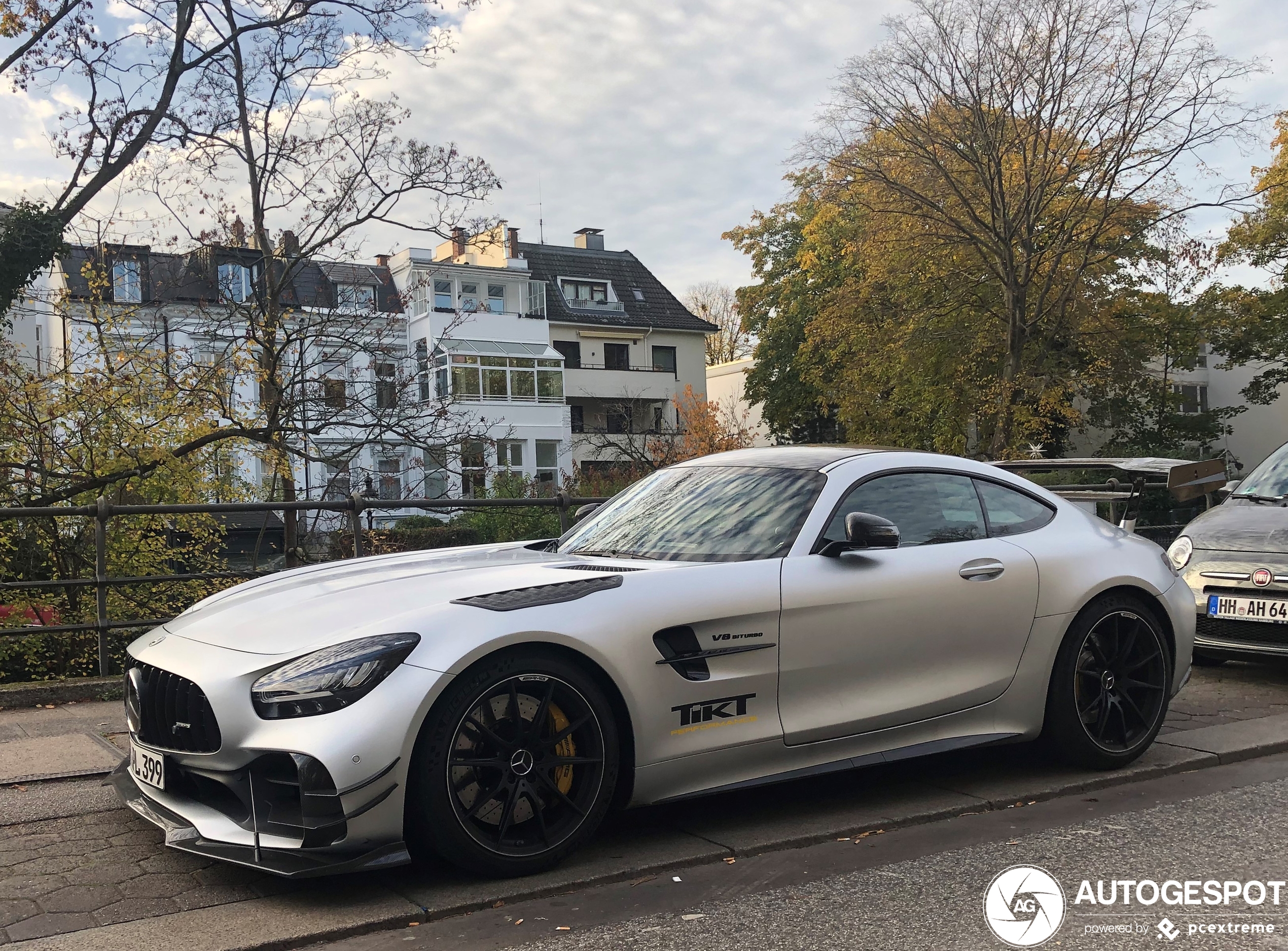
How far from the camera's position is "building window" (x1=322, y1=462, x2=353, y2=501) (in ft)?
43.4

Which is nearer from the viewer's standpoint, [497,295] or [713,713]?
[713,713]

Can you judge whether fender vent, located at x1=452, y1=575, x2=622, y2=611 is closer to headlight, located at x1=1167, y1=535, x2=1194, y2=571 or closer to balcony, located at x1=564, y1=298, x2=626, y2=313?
headlight, located at x1=1167, y1=535, x2=1194, y2=571

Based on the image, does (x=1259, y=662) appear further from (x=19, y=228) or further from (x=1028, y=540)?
(x=19, y=228)

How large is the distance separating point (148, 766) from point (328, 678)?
0.93m

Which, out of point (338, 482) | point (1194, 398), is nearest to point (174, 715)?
point (338, 482)

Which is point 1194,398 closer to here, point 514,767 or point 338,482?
point 338,482

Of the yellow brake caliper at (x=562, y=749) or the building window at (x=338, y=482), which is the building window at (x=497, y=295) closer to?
the building window at (x=338, y=482)

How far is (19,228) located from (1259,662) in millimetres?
15664

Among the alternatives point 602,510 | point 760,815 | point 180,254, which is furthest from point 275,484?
point 760,815

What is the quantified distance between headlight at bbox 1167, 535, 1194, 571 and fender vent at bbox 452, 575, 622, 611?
4981 mm

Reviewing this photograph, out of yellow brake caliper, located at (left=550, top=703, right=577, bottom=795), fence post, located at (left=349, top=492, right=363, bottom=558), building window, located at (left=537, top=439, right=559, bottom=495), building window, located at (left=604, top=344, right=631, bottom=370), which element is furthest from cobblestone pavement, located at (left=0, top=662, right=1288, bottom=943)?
building window, located at (left=604, top=344, right=631, bottom=370)

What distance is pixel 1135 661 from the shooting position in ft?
17.3

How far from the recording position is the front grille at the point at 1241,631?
6.96m

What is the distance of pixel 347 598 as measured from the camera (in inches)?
160
